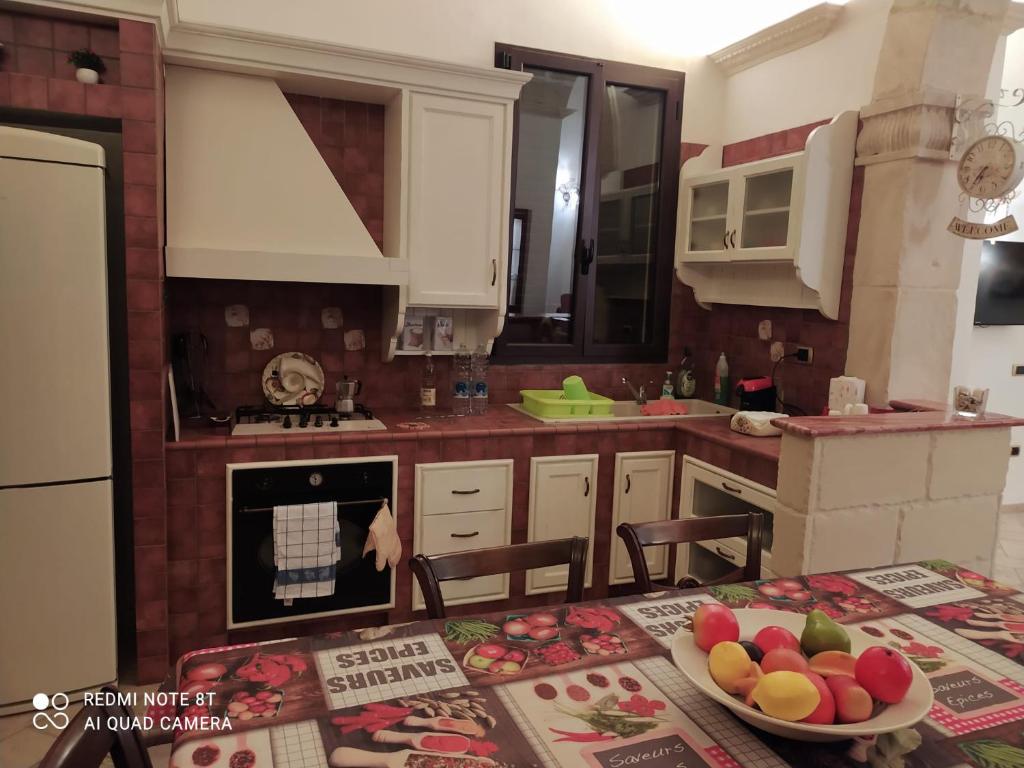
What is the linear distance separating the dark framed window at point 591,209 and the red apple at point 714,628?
101 inches

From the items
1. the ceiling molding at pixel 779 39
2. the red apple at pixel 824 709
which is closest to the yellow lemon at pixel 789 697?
the red apple at pixel 824 709

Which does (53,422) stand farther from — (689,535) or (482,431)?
(689,535)

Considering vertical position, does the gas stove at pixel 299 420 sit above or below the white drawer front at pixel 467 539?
above

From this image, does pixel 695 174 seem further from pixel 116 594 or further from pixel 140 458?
pixel 116 594

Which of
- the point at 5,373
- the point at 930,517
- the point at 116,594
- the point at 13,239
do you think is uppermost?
the point at 13,239

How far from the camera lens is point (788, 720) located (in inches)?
39.5

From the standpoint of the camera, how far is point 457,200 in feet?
10.3

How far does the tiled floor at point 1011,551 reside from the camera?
4.07 metres

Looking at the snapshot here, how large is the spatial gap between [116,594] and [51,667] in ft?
0.91

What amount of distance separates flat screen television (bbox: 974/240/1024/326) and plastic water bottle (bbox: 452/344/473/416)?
370 cm

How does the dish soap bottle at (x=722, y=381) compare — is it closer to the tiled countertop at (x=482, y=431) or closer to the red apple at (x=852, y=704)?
the tiled countertop at (x=482, y=431)

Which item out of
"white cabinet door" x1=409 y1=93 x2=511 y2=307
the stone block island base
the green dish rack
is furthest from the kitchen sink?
the stone block island base

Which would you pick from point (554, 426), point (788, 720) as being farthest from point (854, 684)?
point (554, 426)

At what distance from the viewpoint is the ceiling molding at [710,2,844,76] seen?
3238mm
